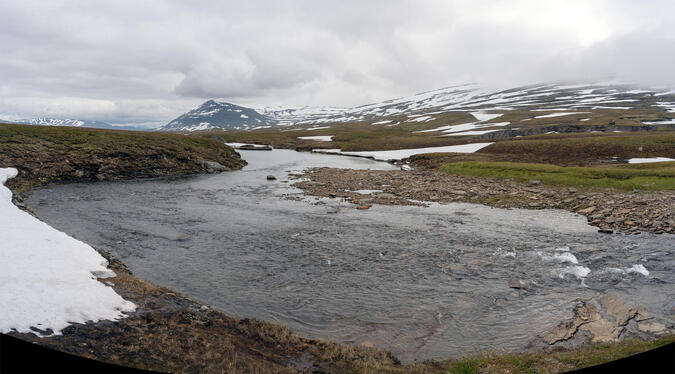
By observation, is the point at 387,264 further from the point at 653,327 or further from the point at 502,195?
the point at 502,195

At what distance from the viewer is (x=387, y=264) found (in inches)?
714

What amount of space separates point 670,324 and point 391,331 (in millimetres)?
9710

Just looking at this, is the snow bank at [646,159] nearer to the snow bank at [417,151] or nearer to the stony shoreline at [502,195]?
the stony shoreline at [502,195]

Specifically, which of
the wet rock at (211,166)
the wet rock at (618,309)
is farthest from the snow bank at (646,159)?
the wet rock at (211,166)

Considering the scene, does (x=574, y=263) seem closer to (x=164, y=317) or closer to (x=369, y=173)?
(x=164, y=317)

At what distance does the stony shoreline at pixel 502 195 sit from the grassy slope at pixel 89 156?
2316 cm

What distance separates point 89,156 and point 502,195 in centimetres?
5589

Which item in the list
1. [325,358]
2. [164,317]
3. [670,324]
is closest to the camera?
[325,358]

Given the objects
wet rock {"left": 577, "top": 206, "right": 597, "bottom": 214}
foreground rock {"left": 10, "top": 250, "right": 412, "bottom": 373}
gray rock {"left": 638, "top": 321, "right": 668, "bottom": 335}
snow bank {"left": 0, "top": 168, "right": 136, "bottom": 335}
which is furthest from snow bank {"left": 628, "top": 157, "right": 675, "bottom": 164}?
snow bank {"left": 0, "top": 168, "right": 136, "bottom": 335}

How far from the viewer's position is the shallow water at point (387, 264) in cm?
1255

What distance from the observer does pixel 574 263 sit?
1797 cm

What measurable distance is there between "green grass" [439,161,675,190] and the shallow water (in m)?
12.5

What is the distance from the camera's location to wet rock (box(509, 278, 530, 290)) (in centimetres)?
1538

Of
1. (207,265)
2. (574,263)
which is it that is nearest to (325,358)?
(207,265)
